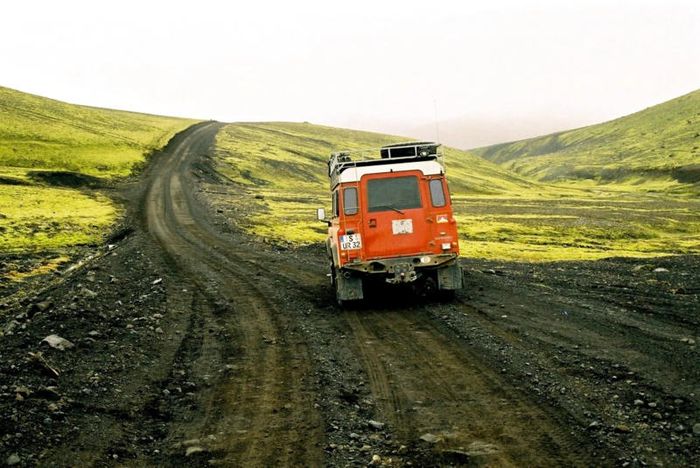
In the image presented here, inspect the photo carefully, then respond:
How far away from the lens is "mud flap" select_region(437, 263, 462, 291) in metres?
15.5

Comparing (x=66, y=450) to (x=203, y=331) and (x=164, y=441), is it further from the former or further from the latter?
(x=203, y=331)

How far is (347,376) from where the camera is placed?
944 centimetres

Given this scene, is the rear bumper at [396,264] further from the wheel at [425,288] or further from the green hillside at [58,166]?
the green hillside at [58,166]

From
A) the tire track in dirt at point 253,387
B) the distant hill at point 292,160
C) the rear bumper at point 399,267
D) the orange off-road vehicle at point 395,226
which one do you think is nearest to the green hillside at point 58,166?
the distant hill at point 292,160

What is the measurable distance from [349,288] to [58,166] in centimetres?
5529

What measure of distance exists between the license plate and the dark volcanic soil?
168 centimetres

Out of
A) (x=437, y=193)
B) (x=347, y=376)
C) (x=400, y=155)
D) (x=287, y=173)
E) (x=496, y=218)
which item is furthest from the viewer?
(x=287, y=173)

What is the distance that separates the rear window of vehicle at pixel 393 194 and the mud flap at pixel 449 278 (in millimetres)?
1894

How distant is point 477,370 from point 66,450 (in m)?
6.06

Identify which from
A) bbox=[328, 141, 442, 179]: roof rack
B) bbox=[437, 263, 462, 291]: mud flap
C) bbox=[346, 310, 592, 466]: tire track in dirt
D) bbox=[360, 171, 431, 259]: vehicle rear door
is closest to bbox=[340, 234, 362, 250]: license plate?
bbox=[360, 171, 431, 259]: vehicle rear door

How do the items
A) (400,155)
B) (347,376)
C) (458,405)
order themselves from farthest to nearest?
(400,155) < (347,376) < (458,405)

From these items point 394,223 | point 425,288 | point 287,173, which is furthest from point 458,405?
point 287,173

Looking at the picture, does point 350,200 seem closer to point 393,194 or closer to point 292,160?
point 393,194

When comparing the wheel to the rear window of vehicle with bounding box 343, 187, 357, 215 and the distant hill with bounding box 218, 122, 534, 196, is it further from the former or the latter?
the distant hill with bounding box 218, 122, 534, 196
